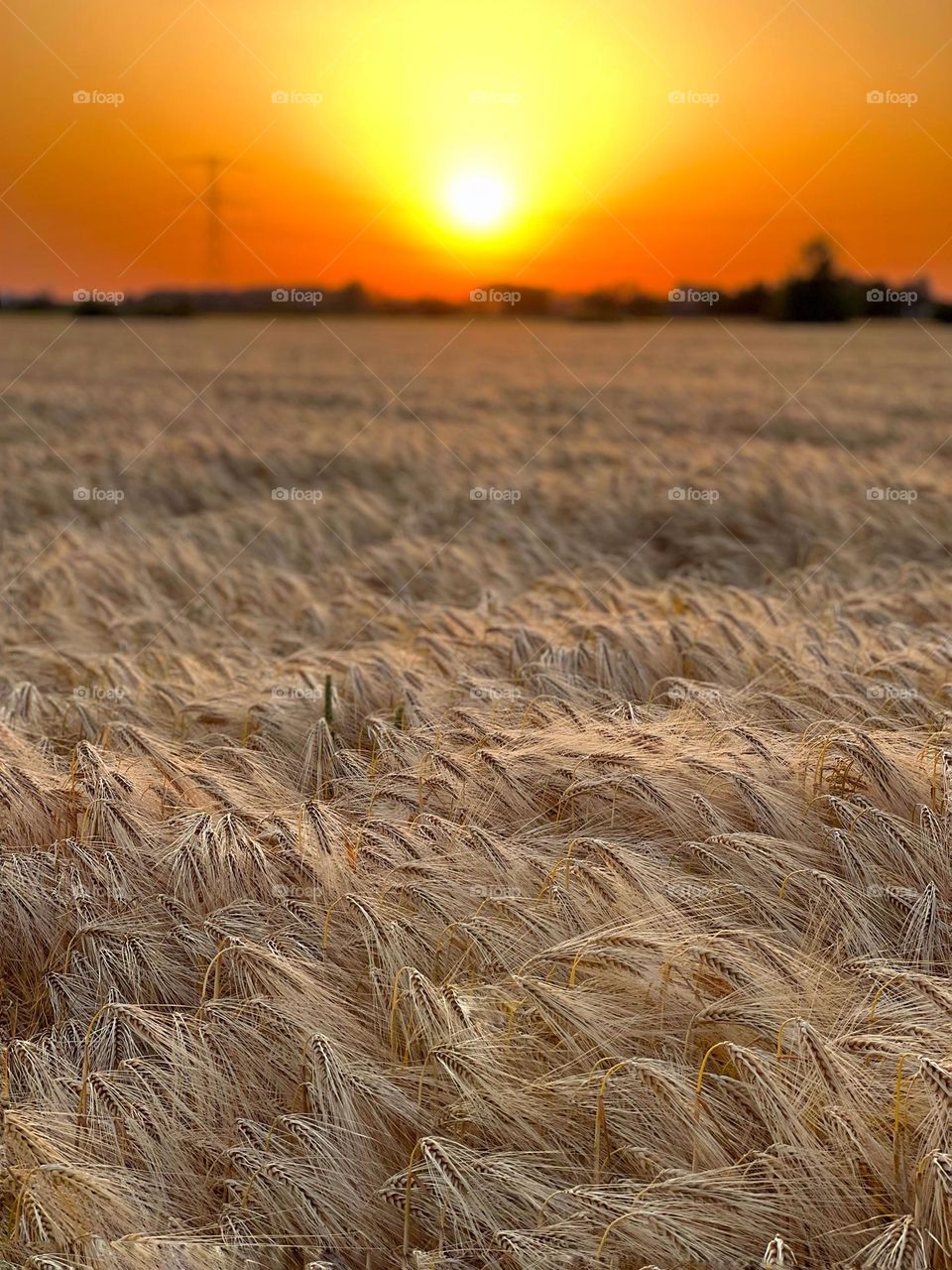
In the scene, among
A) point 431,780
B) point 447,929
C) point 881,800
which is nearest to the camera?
point 447,929

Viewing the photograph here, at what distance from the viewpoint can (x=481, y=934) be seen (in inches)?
132

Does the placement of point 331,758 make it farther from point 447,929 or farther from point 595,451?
point 595,451

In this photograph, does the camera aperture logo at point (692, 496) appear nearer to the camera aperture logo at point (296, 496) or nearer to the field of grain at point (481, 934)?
the camera aperture logo at point (296, 496)

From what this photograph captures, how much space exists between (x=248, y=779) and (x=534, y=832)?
1379mm

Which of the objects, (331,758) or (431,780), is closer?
(431,780)

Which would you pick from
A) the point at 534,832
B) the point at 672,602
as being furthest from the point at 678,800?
the point at 672,602

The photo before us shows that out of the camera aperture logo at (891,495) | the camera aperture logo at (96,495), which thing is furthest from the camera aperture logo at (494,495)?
the camera aperture logo at (96,495)

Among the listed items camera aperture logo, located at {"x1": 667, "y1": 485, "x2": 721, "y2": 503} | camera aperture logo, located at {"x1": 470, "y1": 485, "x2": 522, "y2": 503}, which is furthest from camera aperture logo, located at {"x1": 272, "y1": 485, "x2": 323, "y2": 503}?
camera aperture logo, located at {"x1": 667, "y1": 485, "x2": 721, "y2": 503}

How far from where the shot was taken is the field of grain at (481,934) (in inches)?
104

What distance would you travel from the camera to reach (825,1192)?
2541 millimetres

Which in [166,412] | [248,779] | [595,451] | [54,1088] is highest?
[166,412]

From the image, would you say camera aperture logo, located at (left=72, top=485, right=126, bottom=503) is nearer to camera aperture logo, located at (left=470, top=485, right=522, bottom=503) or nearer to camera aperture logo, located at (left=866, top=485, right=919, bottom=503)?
camera aperture logo, located at (left=470, top=485, right=522, bottom=503)

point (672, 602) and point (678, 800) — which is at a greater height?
point (672, 602)

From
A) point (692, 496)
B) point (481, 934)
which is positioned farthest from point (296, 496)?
point (481, 934)
